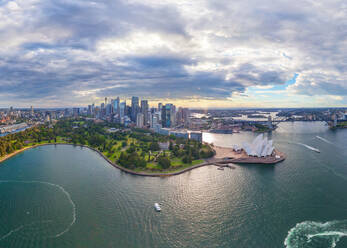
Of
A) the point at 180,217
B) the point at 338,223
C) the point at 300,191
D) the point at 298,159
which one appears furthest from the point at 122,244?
the point at 298,159

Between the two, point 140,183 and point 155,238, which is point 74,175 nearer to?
point 140,183

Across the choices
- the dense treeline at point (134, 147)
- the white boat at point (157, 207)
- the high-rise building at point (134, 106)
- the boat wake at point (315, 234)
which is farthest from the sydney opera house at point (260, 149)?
the high-rise building at point (134, 106)

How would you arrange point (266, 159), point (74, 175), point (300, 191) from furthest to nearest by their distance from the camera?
point (266, 159) → point (74, 175) → point (300, 191)

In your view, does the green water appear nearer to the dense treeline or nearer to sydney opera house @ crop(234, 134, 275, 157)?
the dense treeline

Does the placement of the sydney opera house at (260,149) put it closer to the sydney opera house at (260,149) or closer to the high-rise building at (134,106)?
the sydney opera house at (260,149)

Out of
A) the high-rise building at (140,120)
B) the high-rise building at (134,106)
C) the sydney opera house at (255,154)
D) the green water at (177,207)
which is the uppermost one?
the high-rise building at (134,106)

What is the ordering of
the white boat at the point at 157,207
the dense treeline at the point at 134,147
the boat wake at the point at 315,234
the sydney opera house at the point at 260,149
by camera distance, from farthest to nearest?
1. the sydney opera house at the point at 260,149
2. the dense treeline at the point at 134,147
3. the white boat at the point at 157,207
4. the boat wake at the point at 315,234
